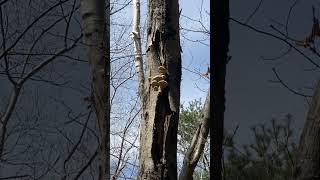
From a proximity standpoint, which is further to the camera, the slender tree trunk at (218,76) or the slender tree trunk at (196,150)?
the slender tree trunk at (196,150)

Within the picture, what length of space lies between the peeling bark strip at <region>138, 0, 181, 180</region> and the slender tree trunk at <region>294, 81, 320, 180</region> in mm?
237

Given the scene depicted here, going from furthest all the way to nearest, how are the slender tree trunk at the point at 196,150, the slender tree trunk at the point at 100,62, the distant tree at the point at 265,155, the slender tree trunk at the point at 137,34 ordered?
the slender tree trunk at the point at 137,34 < the slender tree trunk at the point at 196,150 < the slender tree trunk at the point at 100,62 < the distant tree at the point at 265,155

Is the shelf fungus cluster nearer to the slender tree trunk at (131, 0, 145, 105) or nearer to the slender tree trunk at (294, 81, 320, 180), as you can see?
the slender tree trunk at (294, 81, 320, 180)

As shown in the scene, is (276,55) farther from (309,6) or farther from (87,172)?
(87,172)

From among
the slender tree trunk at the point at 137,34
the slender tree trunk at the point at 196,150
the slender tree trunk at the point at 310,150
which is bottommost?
the slender tree trunk at the point at 310,150

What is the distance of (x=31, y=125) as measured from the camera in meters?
1.03

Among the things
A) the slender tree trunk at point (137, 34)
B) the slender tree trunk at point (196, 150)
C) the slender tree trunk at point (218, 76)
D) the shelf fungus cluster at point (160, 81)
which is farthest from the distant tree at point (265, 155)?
the slender tree trunk at point (137, 34)

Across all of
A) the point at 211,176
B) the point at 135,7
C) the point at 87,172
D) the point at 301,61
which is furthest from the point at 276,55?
the point at 135,7

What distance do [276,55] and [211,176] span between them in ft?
0.80

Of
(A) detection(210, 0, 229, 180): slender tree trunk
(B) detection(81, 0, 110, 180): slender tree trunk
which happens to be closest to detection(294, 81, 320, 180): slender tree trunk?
(A) detection(210, 0, 229, 180): slender tree trunk

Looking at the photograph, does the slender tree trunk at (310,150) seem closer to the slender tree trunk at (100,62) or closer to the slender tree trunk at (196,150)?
the slender tree trunk at (100,62)

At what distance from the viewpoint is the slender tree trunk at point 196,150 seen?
1425 millimetres

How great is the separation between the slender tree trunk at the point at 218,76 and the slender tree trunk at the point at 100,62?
208 millimetres

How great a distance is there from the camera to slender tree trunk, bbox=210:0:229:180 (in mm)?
900
